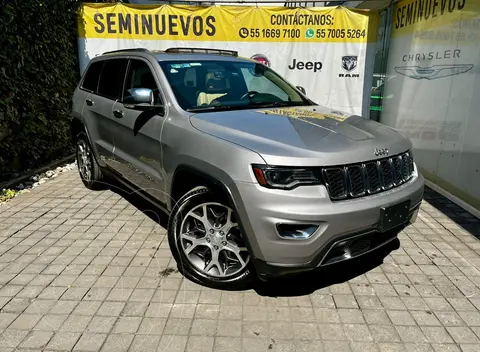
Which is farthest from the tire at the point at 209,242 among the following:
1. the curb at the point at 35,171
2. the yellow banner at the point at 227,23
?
the yellow banner at the point at 227,23

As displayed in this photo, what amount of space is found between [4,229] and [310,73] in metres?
6.41

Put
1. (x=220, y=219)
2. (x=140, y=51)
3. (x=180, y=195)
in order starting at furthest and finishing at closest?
1. (x=140, y=51)
2. (x=180, y=195)
3. (x=220, y=219)

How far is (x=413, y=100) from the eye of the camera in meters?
6.47

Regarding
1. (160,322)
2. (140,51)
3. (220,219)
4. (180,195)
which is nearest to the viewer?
(160,322)

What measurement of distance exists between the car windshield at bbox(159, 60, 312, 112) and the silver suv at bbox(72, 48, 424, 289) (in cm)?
1

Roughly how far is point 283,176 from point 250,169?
23 cm

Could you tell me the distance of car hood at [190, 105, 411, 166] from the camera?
2.54 meters

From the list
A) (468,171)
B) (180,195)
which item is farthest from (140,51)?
(468,171)

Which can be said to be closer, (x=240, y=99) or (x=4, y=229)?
(x=240, y=99)

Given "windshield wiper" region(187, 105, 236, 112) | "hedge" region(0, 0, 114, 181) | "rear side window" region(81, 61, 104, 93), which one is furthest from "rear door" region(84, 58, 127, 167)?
"hedge" region(0, 0, 114, 181)

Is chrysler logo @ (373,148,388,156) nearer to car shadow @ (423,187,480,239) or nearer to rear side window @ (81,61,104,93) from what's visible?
car shadow @ (423,187,480,239)

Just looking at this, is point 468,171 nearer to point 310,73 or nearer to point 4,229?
point 310,73

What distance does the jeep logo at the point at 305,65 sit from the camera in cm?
803

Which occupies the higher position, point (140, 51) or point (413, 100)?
point (140, 51)
